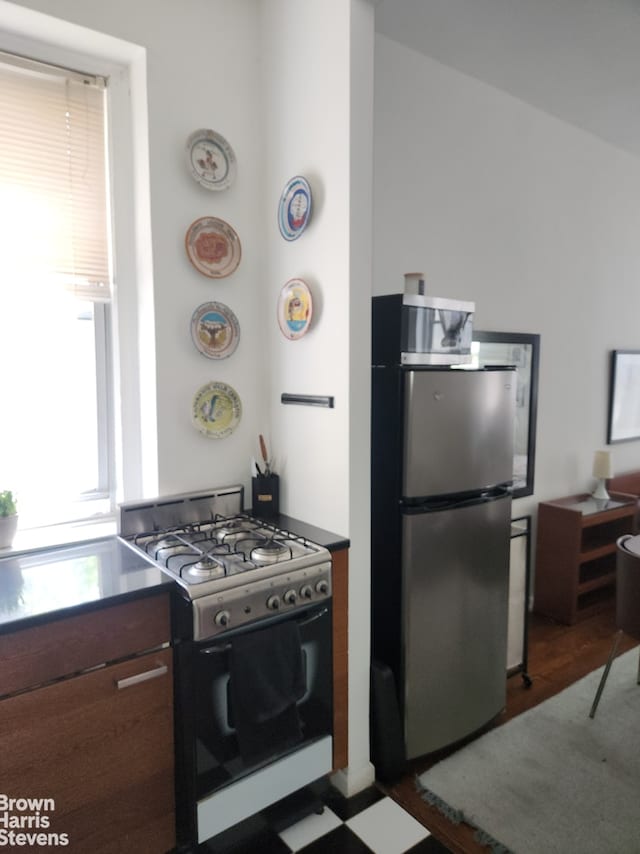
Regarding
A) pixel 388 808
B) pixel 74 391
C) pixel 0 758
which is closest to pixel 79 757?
pixel 0 758

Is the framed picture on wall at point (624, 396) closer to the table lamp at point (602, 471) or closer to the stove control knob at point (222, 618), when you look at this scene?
the table lamp at point (602, 471)

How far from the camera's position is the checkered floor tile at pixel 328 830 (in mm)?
1688

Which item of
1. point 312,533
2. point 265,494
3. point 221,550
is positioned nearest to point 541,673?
point 312,533

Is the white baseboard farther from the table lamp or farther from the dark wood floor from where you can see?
the table lamp

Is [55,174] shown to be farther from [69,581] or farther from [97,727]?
[97,727]

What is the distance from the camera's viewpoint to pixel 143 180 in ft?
6.52

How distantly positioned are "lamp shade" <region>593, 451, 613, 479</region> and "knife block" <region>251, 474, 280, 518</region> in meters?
2.39

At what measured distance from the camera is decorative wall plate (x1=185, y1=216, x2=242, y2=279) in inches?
80.0

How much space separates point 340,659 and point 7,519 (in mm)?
1183

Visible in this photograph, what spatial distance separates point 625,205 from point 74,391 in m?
3.69

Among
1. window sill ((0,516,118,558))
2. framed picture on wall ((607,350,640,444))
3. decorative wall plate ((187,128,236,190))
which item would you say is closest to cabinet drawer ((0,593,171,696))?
window sill ((0,516,118,558))

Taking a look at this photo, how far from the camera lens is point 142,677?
149 cm

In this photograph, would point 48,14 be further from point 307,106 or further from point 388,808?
point 388,808

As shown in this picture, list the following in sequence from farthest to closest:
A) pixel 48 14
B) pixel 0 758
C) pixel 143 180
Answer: pixel 143 180
pixel 48 14
pixel 0 758
